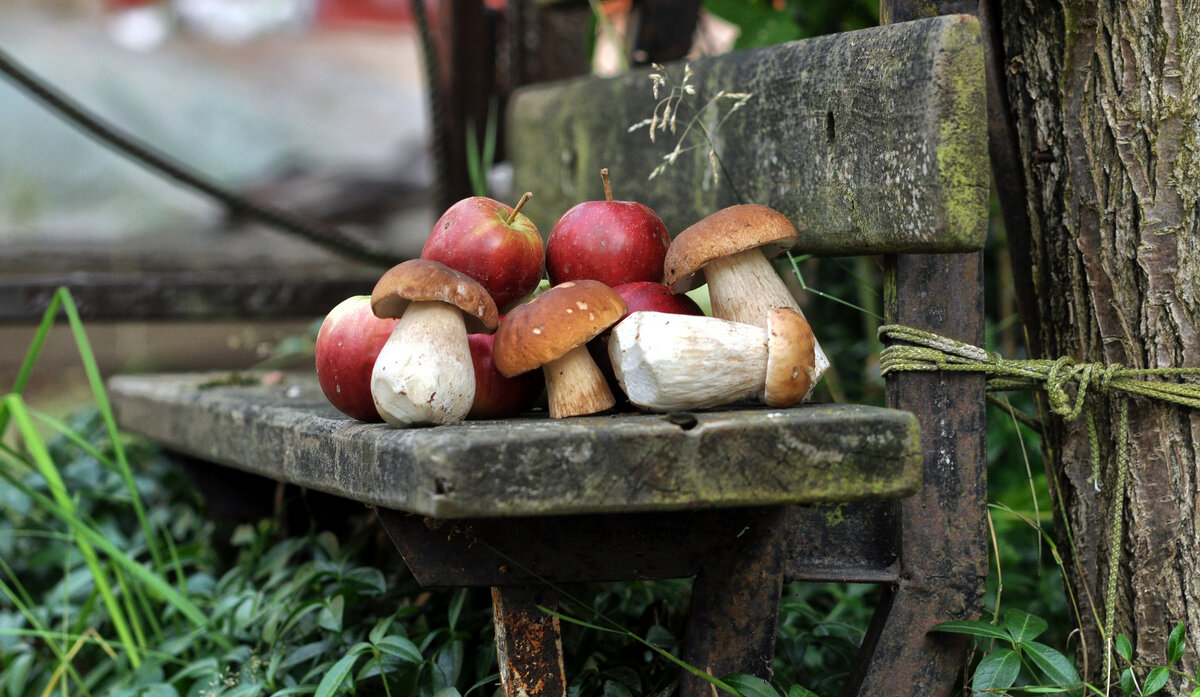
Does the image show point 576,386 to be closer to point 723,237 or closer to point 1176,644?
point 723,237

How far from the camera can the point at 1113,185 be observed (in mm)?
1452

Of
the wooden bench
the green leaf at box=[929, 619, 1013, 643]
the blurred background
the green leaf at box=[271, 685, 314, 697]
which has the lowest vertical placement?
the green leaf at box=[271, 685, 314, 697]

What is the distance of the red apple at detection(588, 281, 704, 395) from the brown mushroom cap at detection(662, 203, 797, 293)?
0.02 meters

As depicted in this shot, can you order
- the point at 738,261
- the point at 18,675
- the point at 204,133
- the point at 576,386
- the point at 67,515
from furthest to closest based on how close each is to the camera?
the point at 204,133 < the point at 18,675 < the point at 67,515 < the point at 738,261 < the point at 576,386

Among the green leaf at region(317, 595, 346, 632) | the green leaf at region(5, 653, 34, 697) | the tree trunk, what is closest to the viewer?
the tree trunk

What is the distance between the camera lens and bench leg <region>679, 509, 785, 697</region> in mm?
1389

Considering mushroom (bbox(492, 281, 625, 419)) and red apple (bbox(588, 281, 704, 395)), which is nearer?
mushroom (bbox(492, 281, 625, 419))

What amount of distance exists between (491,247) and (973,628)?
841mm

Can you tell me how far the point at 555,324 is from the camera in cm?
118

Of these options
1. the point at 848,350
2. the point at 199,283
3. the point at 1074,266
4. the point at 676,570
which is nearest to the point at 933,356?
the point at 1074,266

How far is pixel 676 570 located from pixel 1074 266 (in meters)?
0.78

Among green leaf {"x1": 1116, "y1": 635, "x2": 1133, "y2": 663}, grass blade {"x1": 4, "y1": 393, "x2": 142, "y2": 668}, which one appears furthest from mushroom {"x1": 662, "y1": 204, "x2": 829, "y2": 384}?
grass blade {"x1": 4, "y1": 393, "x2": 142, "y2": 668}

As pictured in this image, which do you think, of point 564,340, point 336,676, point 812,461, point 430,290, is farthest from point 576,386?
point 336,676

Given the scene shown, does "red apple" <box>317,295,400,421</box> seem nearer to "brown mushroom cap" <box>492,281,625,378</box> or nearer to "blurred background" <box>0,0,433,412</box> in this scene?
"brown mushroom cap" <box>492,281,625,378</box>
